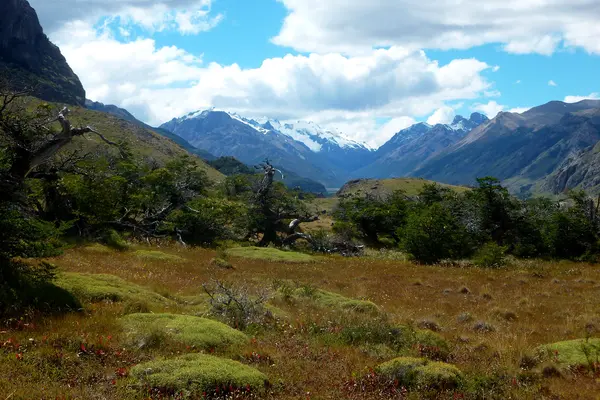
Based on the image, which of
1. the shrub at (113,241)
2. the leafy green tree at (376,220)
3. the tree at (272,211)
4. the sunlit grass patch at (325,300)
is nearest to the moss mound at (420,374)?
the sunlit grass patch at (325,300)

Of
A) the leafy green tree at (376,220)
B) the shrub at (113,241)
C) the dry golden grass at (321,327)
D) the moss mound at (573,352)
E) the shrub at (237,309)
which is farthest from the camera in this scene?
the leafy green tree at (376,220)

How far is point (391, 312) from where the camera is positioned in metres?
16.8

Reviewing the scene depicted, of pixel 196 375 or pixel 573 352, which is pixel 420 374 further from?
pixel 573 352

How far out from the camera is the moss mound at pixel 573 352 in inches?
391

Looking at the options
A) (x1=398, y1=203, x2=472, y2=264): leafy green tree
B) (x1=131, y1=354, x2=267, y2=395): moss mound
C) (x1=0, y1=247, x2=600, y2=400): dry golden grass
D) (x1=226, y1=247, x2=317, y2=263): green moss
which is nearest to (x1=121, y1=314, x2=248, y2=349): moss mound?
(x1=0, y1=247, x2=600, y2=400): dry golden grass

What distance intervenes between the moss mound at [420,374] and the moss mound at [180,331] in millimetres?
3223

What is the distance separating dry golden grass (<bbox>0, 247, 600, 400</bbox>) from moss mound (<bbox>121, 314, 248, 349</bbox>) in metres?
0.30

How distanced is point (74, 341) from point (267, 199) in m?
33.0

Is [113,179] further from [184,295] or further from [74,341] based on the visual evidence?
[74,341]

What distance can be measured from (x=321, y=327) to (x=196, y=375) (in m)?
5.48

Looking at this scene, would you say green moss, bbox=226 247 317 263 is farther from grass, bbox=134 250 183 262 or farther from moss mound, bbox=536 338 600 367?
moss mound, bbox=536 338 600 367

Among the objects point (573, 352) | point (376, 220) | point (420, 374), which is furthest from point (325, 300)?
point (376, 220)

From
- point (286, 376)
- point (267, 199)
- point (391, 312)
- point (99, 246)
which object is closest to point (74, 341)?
point (286, 376)

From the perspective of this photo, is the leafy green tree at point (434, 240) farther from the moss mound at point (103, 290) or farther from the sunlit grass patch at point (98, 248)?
the moss mound at point (103, 290)
